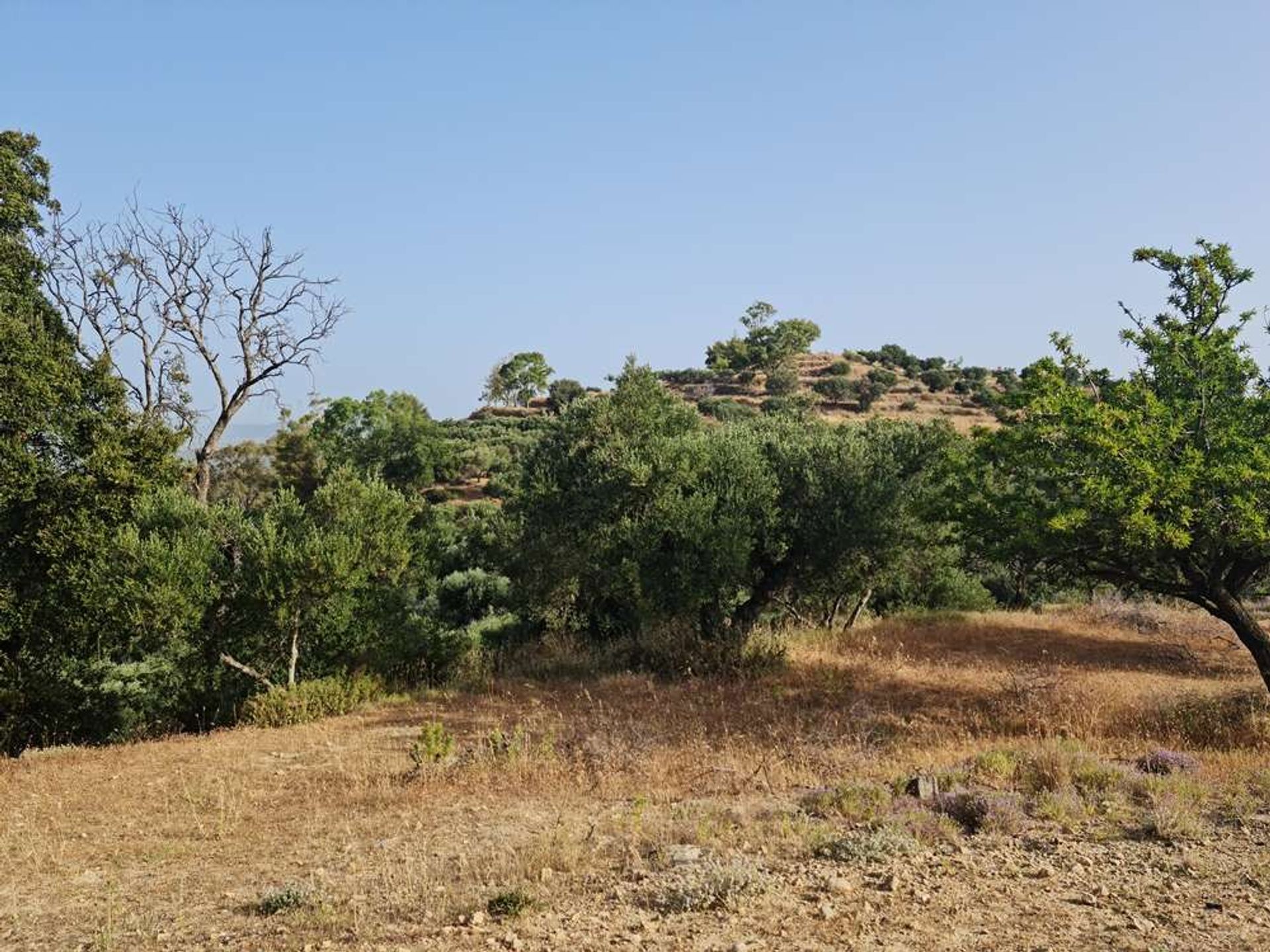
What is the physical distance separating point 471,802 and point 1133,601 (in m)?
25.1

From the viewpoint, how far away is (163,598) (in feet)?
44.8

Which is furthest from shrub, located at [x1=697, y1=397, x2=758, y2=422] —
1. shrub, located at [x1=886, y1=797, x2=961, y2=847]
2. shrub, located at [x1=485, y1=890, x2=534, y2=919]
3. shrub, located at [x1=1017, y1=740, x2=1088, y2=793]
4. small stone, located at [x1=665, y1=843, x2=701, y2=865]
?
shrub, located at [x1=485, y1=890, x2=534, y2=919]

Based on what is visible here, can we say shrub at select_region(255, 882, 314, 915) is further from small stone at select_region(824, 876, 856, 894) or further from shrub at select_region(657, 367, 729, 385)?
shrub at select_region(657, 367, 729, 385)

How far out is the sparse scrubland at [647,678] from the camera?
22.0ft

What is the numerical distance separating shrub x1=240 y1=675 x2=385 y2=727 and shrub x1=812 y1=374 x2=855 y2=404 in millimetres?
64635

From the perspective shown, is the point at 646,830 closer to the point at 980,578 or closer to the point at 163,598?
the point at 163,598

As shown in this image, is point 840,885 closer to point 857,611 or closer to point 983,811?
point 983,811

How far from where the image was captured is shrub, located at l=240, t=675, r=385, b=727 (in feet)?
50.1

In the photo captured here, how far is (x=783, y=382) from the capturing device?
79.9m

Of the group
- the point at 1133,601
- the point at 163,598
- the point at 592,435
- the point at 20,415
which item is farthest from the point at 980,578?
the point at 20,415

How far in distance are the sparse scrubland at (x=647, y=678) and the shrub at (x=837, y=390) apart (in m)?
50.8

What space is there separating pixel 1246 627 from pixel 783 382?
6796 centimetres

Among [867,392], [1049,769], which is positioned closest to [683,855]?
→ [1049,769]

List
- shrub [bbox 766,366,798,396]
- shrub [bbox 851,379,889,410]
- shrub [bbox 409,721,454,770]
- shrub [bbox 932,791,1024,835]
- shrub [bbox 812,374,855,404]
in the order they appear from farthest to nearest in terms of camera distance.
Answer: shrub [bbox 766,366,798,396], shrub [bbox 812,374,855,404], shrub [bbox 851,379,889,410], shrub [bbox 409,721,454,770], shrub [bbox 932,791,1024,835]
